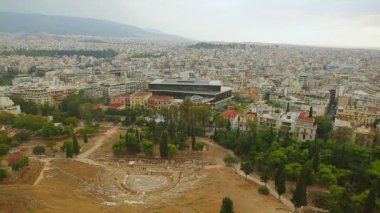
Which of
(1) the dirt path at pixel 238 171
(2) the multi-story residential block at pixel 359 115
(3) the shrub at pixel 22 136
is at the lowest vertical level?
(1) the dirt path at pixel 238 171

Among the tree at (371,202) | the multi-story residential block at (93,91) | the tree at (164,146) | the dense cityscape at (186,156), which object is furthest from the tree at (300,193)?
the multi-story residential block at (93,91)

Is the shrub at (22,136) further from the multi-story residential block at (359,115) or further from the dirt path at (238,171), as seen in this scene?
the multi-story residential block at (359,115)

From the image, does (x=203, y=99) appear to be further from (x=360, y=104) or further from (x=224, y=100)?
(x=360, y=104)

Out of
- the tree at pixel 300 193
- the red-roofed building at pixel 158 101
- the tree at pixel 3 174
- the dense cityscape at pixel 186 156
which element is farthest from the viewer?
the red-roofed building at pixel 158 101

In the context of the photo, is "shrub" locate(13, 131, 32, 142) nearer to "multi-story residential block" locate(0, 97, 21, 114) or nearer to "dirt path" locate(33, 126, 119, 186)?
"dirt path" locate(33, 126, 119, 186)

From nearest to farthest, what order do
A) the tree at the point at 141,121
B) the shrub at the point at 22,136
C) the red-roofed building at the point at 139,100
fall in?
the shrub at the point at 22,136 < the tree at the point at 141,121 < the red-roofed building at the point at 139,100
